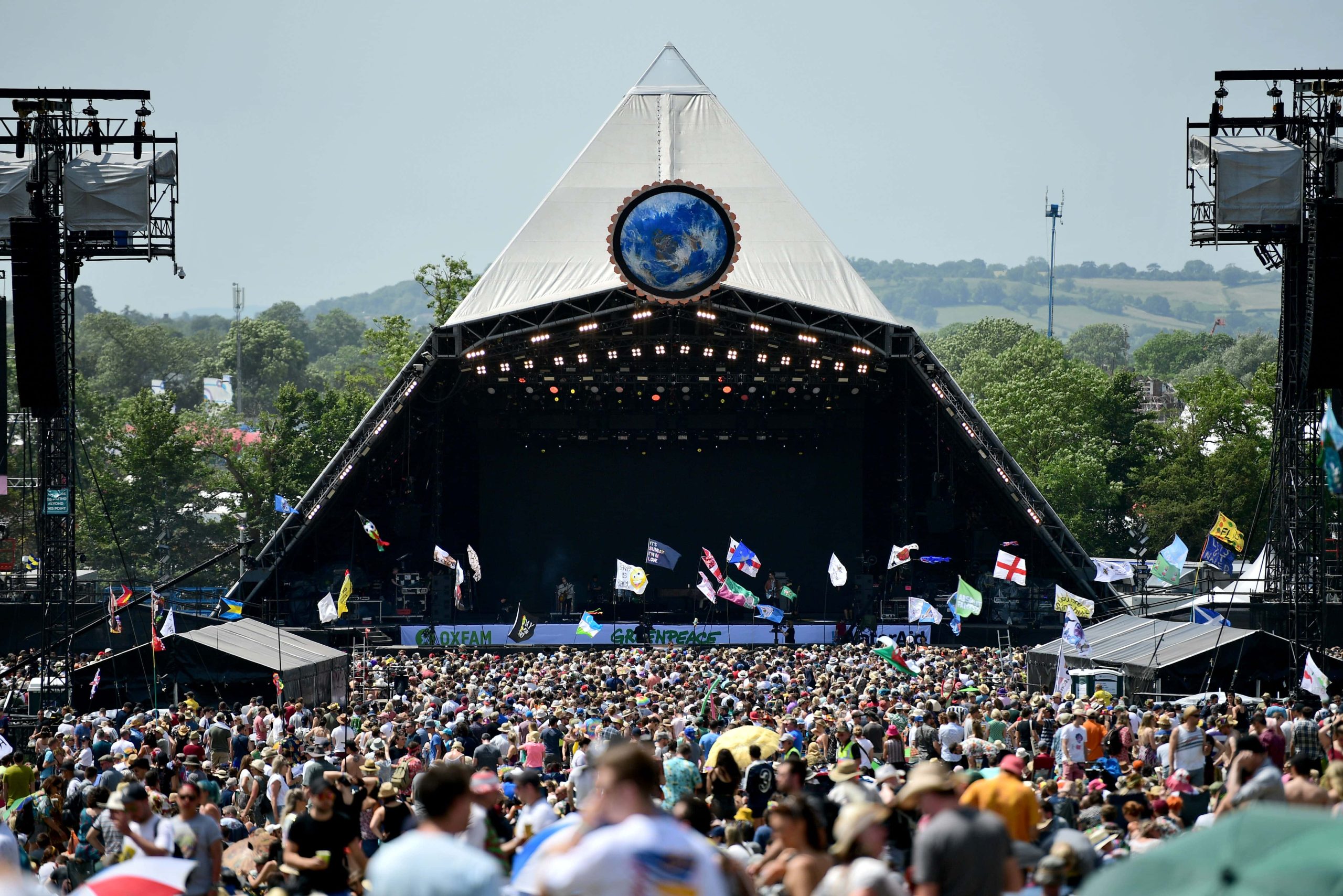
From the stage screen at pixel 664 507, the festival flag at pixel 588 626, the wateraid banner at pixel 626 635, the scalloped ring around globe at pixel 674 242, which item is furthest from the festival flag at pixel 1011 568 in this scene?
the stage screen at pixel 664 507

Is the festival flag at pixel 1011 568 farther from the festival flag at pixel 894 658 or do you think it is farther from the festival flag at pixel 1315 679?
the festival flag at pixel 1315 679

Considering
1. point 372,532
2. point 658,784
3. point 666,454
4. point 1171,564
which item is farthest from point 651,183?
point 658,784

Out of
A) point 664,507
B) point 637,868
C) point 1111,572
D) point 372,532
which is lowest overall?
point 1111,572

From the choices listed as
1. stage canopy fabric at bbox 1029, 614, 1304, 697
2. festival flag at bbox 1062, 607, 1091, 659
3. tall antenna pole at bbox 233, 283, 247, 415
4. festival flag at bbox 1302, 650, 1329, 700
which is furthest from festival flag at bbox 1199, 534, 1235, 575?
tall antenna pole at bbox 233, 283, 247, 415

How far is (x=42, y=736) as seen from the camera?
58.7 feet

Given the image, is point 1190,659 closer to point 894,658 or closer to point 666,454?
point 894,658

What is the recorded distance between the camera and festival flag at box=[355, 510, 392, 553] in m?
36.6

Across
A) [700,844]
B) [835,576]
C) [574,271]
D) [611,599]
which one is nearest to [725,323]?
[574,271]

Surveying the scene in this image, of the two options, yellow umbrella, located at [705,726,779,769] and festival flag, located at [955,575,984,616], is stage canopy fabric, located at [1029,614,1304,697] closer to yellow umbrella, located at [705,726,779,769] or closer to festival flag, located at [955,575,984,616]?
festival flag, located at [955,575,984,616]

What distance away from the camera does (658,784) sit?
5730mm

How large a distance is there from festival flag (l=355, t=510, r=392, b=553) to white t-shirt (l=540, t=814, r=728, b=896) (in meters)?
31.9

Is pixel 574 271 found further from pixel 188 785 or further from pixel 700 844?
pixel 700 844

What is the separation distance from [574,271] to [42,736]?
850 inches

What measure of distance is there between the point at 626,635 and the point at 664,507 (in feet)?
18.3
